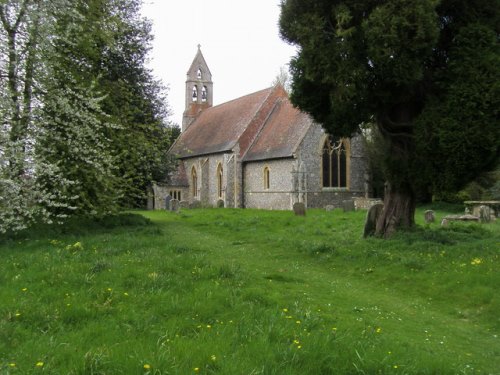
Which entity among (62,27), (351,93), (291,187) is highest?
(62,27)

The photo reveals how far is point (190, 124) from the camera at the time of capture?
4656cm

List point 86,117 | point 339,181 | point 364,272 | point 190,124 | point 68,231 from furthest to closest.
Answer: point 190,124 → point 339,181 → point 68,231 → point 86,117 → point 364,272

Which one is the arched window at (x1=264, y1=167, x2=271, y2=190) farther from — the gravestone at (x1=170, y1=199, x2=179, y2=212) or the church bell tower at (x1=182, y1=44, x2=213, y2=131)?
the church bell tower at (x1=182, y1=44, x2=213, y2=131)

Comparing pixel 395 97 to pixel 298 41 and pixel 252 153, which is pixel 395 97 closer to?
pixel 298 41

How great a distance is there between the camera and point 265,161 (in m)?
32.1

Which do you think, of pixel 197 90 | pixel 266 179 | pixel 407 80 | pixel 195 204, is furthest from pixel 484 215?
pixel 197 90

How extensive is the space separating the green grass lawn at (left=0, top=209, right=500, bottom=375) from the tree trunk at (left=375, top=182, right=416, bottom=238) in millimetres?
1394

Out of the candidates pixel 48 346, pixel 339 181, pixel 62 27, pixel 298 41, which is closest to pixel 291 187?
pixel 339 181

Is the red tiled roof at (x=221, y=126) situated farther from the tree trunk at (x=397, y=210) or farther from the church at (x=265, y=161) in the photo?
the tree trunk at (x=397, y=210)

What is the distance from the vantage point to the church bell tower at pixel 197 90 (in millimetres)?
47188

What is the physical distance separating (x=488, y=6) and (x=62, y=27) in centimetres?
961

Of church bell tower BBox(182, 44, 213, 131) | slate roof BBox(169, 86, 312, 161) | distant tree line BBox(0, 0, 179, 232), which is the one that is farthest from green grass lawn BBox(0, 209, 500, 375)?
church bell tower BBox(182, 44, 213, 131)

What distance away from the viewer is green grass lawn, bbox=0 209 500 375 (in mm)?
3789

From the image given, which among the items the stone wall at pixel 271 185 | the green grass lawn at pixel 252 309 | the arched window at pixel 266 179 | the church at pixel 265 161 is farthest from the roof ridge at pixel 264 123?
the green grass lawn at pixel 252 309
